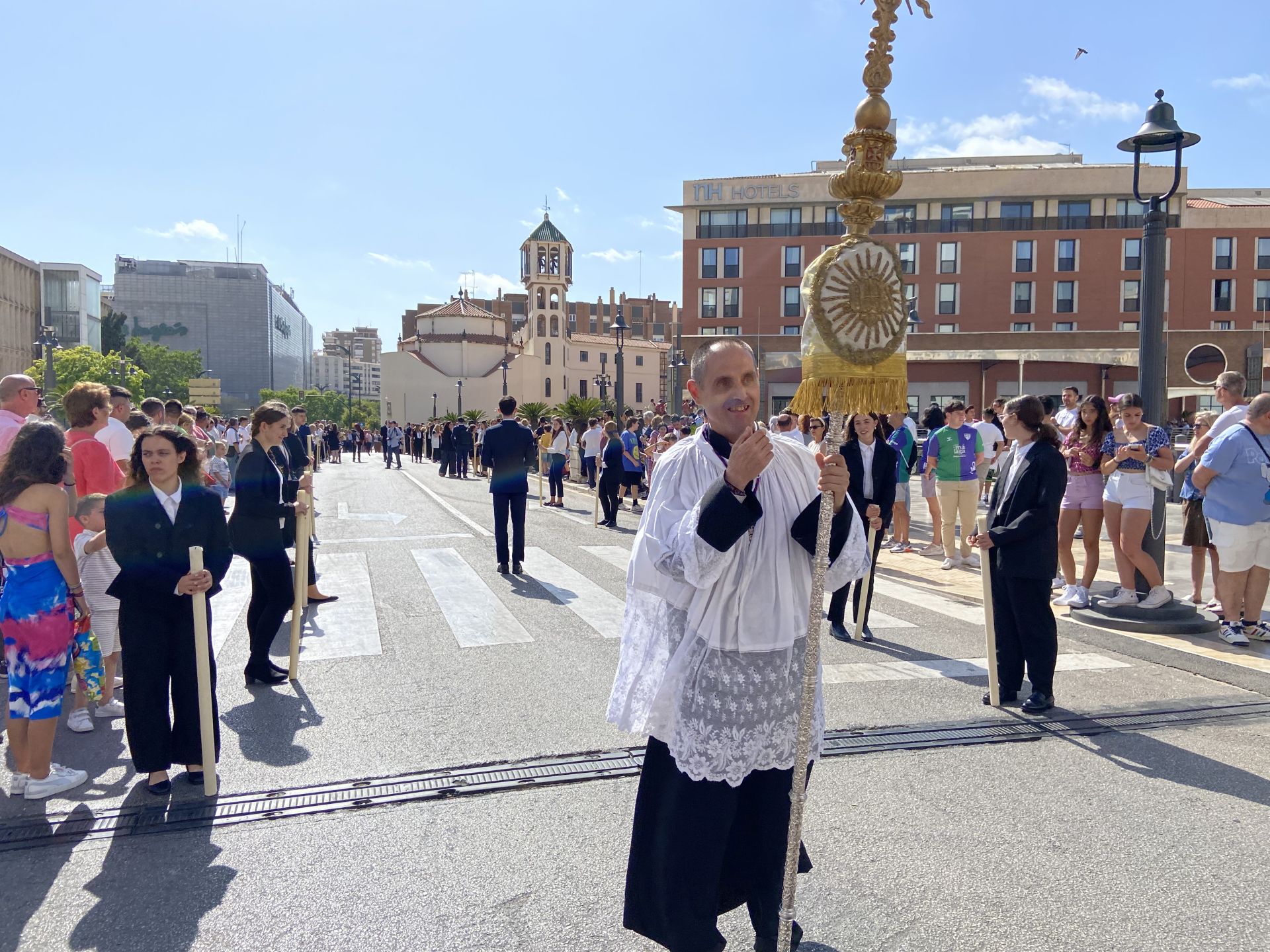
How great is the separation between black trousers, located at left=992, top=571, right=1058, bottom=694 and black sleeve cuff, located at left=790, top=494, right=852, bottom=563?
11.0ft

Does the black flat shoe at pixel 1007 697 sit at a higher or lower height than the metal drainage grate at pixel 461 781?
higher

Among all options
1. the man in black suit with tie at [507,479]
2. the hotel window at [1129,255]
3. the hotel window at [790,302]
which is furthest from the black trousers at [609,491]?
the hotel window at [1129,255]

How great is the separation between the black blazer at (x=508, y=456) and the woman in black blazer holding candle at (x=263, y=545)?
3.82 metres

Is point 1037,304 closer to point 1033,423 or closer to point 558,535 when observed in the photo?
point 558,535

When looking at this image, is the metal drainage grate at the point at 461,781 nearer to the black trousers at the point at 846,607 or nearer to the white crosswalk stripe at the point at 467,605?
the black trousers at the point at 846,607

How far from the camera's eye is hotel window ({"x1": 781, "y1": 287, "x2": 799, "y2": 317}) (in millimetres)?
60938

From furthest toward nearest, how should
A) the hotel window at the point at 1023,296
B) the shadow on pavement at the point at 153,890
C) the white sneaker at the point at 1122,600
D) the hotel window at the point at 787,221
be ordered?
the hotel window at the point at 787,221, the hotel window at the point at 1023,296, the white sneaker at the point at 1122,600, the shadow on pavement at the point at 153,890

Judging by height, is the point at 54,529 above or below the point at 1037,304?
below

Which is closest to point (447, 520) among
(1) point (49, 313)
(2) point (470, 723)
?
(2) point (470, 723)

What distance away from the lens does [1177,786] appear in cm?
453

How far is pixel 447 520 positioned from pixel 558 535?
2.92m

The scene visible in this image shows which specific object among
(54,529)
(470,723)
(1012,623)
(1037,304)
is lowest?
(470,723)

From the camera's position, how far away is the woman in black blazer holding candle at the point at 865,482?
7.66 m

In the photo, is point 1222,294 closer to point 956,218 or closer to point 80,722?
point 956,218
